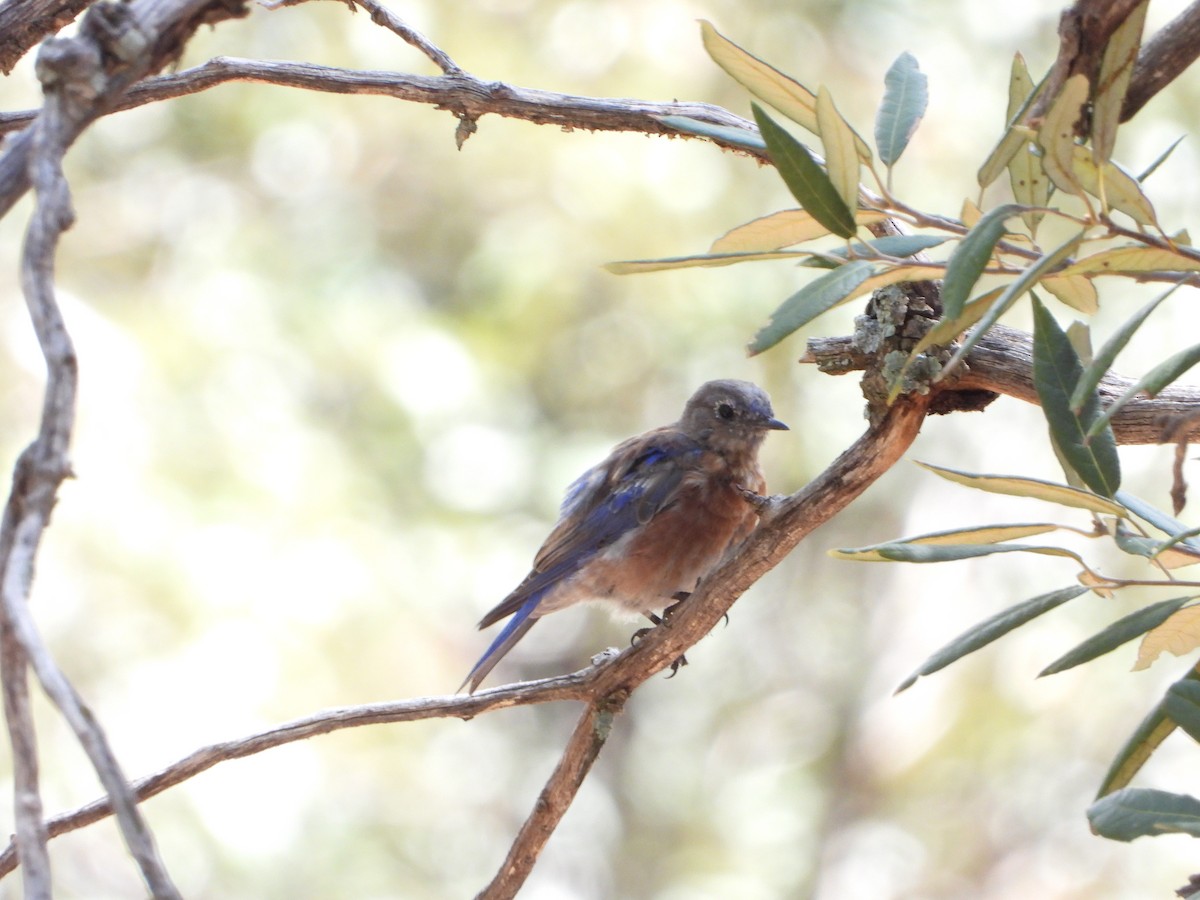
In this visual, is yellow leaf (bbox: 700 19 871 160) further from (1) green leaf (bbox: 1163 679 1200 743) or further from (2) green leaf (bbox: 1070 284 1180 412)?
(1) green leaf (bbox: 1163 679 1200 743)

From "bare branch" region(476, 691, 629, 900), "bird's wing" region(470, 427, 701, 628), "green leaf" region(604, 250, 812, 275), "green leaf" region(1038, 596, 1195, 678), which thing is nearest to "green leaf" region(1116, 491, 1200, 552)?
"green leaf" region(1038, 596, 1195, 678)

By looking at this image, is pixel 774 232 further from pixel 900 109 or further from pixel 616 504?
pixel 616 504

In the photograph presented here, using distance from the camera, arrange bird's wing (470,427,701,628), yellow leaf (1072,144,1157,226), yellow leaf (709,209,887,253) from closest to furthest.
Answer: yellow leaf (1072,144,1157,226) < yellow leaf (709,209,887,253) < bird's wing (470,427,701,628)

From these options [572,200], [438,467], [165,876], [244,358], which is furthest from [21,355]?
[165,876]

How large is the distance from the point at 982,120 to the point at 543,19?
303cm

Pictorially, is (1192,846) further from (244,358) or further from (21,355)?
(21,355)

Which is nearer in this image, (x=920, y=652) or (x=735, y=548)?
(x=735, y=548)

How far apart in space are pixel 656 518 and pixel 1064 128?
3.37 metres

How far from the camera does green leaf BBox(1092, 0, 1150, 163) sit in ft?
5.20

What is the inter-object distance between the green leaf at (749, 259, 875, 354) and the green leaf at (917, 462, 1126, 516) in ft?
0.87

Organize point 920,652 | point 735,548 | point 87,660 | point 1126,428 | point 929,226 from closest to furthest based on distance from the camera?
point 929,226, point 1126,428, point 735,548, point 87,660, point 920,652

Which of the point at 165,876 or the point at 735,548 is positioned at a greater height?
the point at 735,548

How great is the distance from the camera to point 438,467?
827cm

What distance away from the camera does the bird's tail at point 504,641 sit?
4391 mm
